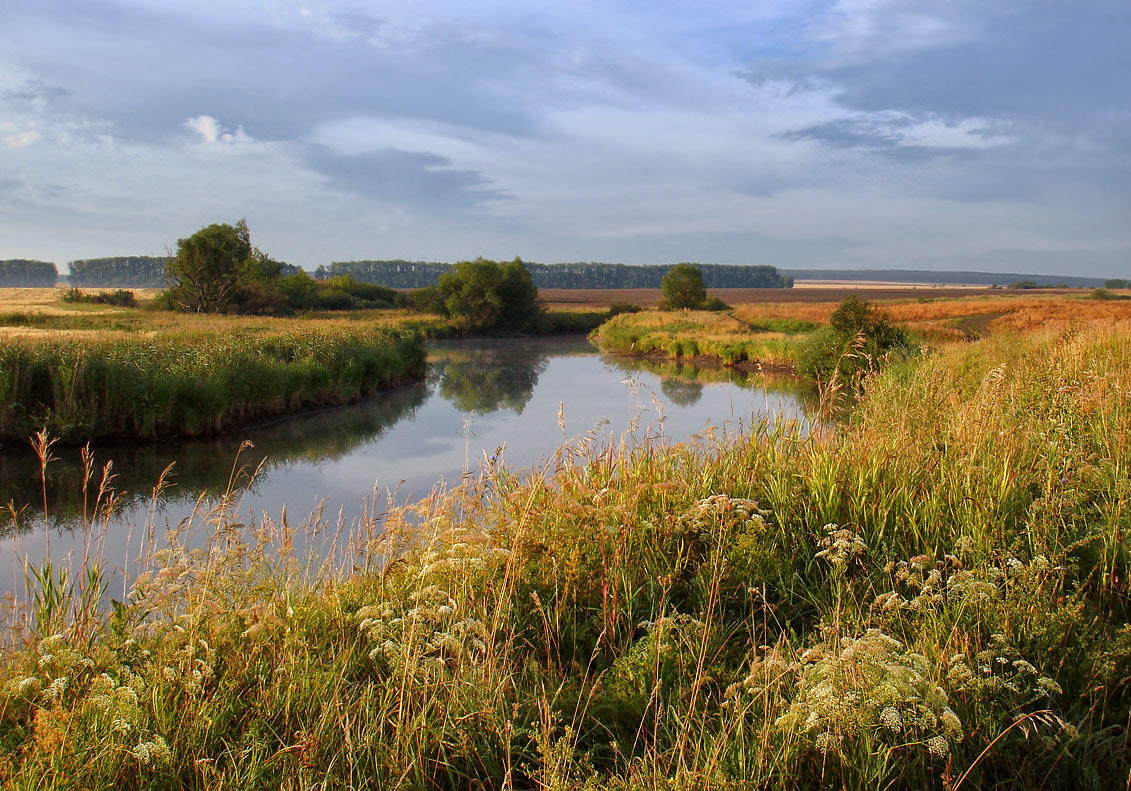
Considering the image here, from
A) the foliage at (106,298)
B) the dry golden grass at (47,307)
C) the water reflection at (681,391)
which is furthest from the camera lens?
the foliage at (106,298)

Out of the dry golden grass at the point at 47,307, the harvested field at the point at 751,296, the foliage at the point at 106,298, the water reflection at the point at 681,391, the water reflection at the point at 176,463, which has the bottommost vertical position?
the water reflection at the point at 176,463

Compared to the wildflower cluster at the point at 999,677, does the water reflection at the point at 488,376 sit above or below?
below

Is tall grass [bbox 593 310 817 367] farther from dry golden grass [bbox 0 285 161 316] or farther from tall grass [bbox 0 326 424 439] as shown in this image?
dry golden grass [bbox 0 285 161 316]

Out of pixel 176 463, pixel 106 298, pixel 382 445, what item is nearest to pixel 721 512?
pixel 176 463

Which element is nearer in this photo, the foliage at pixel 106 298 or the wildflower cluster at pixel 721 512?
the wildflower cluster at pixel 721 512

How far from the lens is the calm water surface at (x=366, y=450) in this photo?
7348mm

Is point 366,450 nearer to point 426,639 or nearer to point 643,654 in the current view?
point 426,639

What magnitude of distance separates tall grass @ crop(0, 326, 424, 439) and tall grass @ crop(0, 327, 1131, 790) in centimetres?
928

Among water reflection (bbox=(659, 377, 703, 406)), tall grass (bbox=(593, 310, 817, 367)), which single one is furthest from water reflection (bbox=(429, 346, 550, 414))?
tall grass (bbox=(593, 310, 817, 367))

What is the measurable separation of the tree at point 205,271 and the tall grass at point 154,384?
84.8ft

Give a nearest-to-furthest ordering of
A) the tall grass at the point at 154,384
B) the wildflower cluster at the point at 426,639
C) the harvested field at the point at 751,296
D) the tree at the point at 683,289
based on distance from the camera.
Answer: the wildflower cluster at the point at 426,639 → the tall grass at the point at 154,384 → the tree at the point at 683,289 → the harvested field at the point at 751,296

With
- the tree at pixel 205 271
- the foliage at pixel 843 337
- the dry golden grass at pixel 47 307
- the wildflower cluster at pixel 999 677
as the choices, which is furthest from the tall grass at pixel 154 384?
the tree at pixel 205 271

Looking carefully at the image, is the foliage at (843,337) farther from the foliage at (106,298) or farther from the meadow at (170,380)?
the foliage at (106,298)

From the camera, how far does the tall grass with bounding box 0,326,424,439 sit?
12023mm
